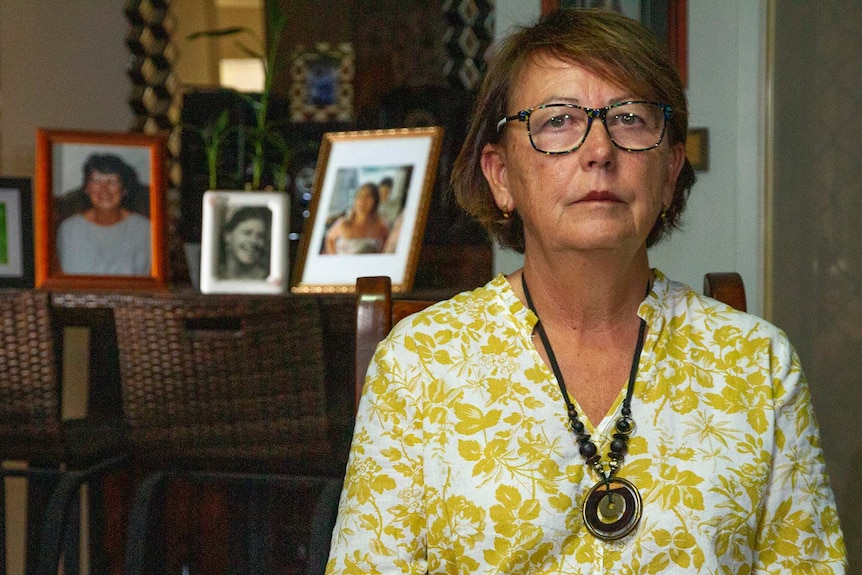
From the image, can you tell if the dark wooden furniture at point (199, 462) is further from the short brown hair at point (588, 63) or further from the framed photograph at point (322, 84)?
the framed photograph at point (322, 84)

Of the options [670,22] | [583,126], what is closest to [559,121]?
[583,126]

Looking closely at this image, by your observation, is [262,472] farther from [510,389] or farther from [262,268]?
[510,389]

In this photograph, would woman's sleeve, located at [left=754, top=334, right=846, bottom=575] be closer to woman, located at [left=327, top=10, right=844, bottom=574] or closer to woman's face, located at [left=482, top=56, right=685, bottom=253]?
woman, located at [left=327, top=10, right=844, bottom=574]

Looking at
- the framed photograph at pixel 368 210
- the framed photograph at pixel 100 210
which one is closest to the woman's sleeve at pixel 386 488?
the framed photograph at pixel 368 210

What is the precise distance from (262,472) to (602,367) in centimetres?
87

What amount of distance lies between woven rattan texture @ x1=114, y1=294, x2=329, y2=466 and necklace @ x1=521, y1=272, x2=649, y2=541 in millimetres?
725

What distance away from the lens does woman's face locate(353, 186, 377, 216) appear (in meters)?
1.97

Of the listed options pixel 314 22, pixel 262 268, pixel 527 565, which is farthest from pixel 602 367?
pixel 314 22

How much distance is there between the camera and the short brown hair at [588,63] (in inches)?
43.0

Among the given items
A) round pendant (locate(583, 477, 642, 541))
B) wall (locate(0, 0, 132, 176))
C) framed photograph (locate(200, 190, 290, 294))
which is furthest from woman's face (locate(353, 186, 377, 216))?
round pendant (locate(583, 477, 642, 541))

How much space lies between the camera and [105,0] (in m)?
2.63

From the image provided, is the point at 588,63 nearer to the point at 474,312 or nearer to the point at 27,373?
the point at 474,312

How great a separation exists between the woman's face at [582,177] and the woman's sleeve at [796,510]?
28 cm

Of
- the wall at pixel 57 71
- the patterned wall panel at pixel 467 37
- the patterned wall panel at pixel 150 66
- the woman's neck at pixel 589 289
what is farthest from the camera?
the patterned wall panel at pixel 150 66
